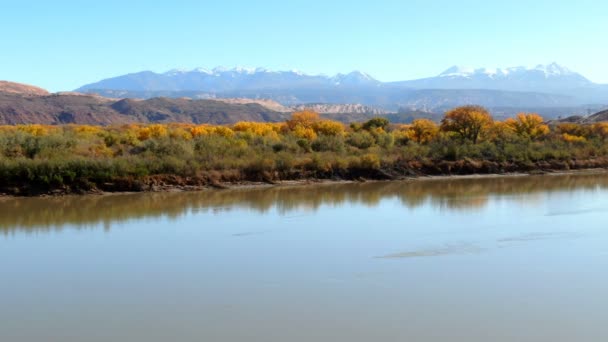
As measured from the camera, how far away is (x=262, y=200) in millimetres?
22203

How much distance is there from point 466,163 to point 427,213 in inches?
524

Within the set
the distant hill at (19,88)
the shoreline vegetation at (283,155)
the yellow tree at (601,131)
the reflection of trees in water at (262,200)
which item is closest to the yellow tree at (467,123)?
the shoreline vegetation at (283,155)

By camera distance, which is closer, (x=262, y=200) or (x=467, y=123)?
(x=262, y=200)

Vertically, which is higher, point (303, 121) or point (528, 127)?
point (303, 121)

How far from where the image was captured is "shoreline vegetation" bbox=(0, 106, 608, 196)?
79.0 feet

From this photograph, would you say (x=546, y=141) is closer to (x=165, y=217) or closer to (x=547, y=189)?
(x=547, y=189)

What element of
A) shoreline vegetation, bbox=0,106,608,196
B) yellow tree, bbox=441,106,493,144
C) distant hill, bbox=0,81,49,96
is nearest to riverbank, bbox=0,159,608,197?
shoreline vegetation, bbox=0,106,608,196

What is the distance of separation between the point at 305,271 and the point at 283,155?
1708 centimetres

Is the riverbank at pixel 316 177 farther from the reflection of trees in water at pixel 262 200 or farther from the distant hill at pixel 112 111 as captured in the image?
the distant hill at pixel 112 111

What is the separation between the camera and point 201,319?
9156mm

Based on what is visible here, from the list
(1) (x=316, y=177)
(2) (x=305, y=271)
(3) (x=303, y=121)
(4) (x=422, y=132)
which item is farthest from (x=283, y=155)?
(2) (x=305, y=271)

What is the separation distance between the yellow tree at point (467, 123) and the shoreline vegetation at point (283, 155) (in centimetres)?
5

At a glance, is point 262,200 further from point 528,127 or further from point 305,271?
point 528,127

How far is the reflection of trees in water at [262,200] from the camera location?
19.0 m
